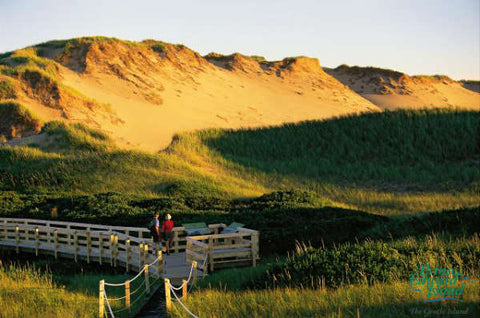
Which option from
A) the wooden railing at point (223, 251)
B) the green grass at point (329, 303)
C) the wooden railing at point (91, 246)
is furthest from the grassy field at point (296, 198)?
the wooden railing at point (91, 246)

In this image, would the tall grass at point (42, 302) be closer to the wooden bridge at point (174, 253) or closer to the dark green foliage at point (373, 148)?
the wooden bridge at point (174, 253)

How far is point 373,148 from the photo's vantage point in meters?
50.8

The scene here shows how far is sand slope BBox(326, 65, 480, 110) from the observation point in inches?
4365

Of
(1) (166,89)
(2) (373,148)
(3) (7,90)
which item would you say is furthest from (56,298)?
(1) (166,89)

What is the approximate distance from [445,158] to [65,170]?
32487 millimetres

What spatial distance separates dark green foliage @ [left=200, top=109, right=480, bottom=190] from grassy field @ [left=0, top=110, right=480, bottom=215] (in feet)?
0.31

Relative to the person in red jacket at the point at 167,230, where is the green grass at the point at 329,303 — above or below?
above

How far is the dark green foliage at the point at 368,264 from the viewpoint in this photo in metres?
12.7

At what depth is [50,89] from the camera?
6234 cm

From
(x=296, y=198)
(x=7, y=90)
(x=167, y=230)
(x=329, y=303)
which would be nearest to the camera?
(x=329, y=303)

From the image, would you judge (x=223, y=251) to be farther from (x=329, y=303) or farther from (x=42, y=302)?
(x=329, y=303)

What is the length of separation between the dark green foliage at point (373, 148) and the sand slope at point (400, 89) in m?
53.9

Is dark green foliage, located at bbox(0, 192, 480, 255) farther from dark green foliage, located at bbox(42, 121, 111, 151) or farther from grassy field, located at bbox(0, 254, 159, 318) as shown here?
dark green foliage, located at bbox(42, 121, 111, 151)

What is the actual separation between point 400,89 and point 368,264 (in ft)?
352
